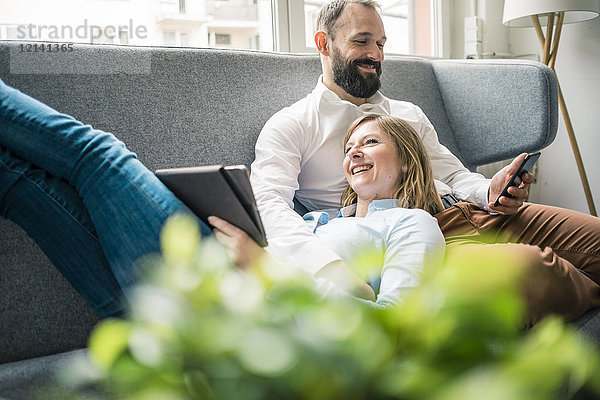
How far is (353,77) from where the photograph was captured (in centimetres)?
170

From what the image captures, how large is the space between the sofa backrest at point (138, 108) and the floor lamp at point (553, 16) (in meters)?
0.80

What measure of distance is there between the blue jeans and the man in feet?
1.20

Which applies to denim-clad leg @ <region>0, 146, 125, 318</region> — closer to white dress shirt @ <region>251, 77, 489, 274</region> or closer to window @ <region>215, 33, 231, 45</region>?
white dress shirt @ <region>251, 77, 489, 274</region>

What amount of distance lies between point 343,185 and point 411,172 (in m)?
0.24

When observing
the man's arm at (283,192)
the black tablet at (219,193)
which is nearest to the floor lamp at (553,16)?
the man's arm at (283,192)

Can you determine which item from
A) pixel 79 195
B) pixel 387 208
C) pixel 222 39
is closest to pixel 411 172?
pixel 387 208

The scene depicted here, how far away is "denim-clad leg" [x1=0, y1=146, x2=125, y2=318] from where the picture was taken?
963mm

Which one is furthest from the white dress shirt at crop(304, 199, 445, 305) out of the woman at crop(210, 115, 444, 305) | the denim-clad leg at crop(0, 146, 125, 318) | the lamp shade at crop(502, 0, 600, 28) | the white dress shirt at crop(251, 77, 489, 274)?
the lamp shade at crop(502, 0, 600, 28)

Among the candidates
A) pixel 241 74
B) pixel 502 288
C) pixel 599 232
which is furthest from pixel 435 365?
pixel 241 74

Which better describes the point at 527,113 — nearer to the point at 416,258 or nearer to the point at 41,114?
the point at 416,258

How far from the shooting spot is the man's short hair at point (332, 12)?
5.66 feet

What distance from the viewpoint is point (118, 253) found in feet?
2.95

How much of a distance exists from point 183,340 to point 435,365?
111 millimetres

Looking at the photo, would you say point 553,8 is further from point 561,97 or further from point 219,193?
point 219,193
